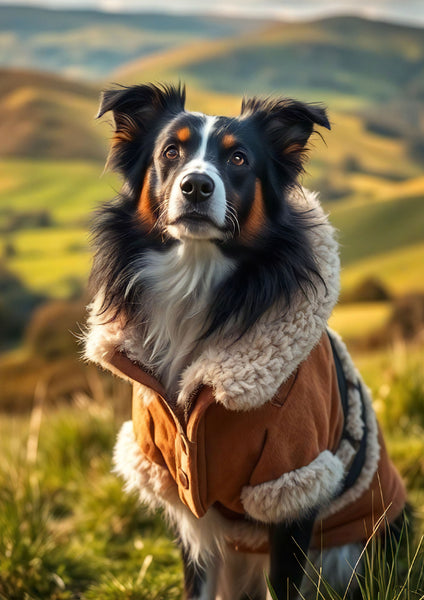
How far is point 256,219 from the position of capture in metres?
2.72

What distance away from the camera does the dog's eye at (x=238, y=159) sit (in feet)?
8.77

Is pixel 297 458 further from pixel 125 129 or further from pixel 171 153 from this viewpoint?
pixel 125 129

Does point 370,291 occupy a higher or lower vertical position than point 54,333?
higher

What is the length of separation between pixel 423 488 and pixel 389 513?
1318mm

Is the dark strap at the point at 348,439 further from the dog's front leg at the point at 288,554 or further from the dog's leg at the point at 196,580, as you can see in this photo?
the dog's leg at the point at 196,580

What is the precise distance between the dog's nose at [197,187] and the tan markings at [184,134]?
256mm

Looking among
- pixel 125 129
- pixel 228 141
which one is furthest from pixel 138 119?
pixel 228 141

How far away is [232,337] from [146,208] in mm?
621

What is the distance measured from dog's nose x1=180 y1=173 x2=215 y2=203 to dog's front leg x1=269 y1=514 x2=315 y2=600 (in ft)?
4.18

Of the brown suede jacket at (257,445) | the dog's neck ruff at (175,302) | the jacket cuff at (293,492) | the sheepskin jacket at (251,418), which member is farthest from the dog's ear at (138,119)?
the jacket cuff at (293,492)

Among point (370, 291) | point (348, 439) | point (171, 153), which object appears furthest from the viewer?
point (370, 291)

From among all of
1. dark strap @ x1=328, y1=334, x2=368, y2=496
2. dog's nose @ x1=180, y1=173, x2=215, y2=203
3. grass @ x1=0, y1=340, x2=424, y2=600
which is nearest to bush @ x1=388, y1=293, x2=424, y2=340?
grass @ x1=0, y1=340, x2=424, y2=600

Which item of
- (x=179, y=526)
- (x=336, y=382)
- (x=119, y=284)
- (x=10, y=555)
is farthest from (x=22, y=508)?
(x=336, y=382)

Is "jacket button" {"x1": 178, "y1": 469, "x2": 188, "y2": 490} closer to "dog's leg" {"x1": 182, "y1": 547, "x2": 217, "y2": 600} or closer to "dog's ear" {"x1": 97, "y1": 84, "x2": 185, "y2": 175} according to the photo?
"dog's leg" {"x1": 182, "y1": 547, "x2": 217, "y2": 600}
